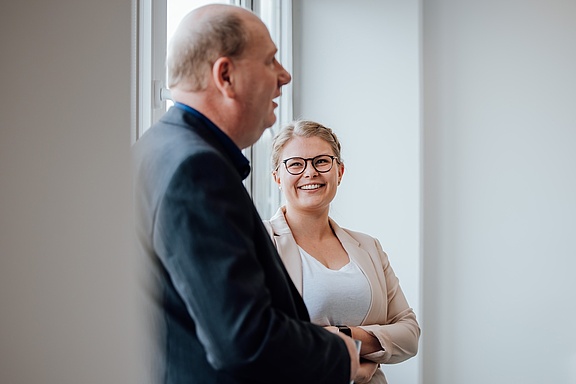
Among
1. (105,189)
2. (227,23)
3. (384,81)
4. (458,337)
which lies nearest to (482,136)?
(384,81)

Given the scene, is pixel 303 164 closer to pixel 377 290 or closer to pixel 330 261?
pixel 330 261

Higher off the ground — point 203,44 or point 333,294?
point 203,44

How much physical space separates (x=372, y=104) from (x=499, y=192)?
2.63 ft

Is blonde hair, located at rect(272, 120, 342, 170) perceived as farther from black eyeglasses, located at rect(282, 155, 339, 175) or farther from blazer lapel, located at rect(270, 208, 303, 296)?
blazer lapel, located at rect(270, 208, 303, 296)

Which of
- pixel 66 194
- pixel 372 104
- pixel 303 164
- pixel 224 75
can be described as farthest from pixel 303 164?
pixel 372 104

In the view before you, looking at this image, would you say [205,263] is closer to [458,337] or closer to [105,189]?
[105,189]

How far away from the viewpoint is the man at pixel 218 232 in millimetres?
1017

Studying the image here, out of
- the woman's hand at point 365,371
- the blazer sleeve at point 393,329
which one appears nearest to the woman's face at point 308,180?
the blazer sleeve at point 393,329

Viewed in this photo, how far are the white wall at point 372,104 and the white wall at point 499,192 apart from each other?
0.18 m

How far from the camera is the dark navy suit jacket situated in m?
1.01

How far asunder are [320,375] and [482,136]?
2836mm

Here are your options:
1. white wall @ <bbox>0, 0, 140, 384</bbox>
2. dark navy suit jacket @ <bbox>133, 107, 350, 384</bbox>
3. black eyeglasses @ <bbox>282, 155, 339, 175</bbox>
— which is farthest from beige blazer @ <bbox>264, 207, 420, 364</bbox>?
white wall @ <bbox>0, 0, 140, 384</bbox>

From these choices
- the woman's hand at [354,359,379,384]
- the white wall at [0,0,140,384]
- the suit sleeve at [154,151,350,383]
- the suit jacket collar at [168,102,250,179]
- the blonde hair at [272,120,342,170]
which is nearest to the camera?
the white wall at [0,0,140,384]

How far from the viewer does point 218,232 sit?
102 centimetres
